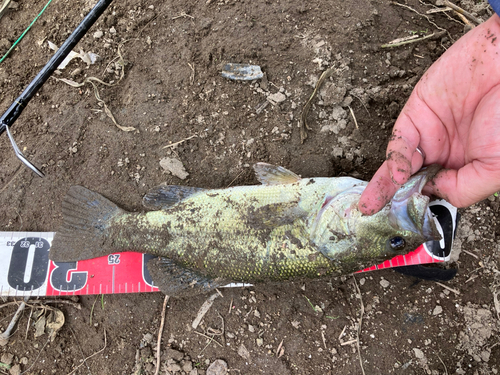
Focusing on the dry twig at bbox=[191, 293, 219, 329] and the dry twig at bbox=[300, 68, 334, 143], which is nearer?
the dry twig at bbox=[300, 68, 334, 143]

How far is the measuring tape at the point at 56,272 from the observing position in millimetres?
3623

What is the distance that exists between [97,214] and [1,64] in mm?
2387

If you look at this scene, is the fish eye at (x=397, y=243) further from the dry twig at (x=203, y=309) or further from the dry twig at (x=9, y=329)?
the dry twig at (x=9, y=329)

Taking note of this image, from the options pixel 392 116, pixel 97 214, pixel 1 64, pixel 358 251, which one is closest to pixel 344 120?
pixel 392 116

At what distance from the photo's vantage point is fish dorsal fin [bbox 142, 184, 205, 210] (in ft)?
10.9

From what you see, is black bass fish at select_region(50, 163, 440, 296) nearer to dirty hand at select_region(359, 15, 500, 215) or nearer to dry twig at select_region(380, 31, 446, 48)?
dirty hand at select_region(359, 15, 500, 215)

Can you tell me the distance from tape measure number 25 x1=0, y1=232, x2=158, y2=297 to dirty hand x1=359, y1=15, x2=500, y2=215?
104 inches

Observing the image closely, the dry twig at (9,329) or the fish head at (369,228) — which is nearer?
the fish head at (369,228)

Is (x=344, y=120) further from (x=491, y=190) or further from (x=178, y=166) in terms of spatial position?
(x=178, y=166)

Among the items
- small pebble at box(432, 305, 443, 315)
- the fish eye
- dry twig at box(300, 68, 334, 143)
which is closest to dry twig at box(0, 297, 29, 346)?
dry twig at box(300, 68, 334, 143)

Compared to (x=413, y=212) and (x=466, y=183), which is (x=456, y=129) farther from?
(x=413, y=212)

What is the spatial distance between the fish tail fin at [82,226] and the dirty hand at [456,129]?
8.73 feet

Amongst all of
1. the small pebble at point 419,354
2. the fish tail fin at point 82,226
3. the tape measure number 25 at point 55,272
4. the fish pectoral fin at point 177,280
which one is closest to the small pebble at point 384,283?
the small pebble at point 419,354

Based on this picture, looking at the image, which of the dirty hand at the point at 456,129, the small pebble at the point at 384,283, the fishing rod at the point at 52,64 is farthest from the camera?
the small pebble at the point at 384,283
